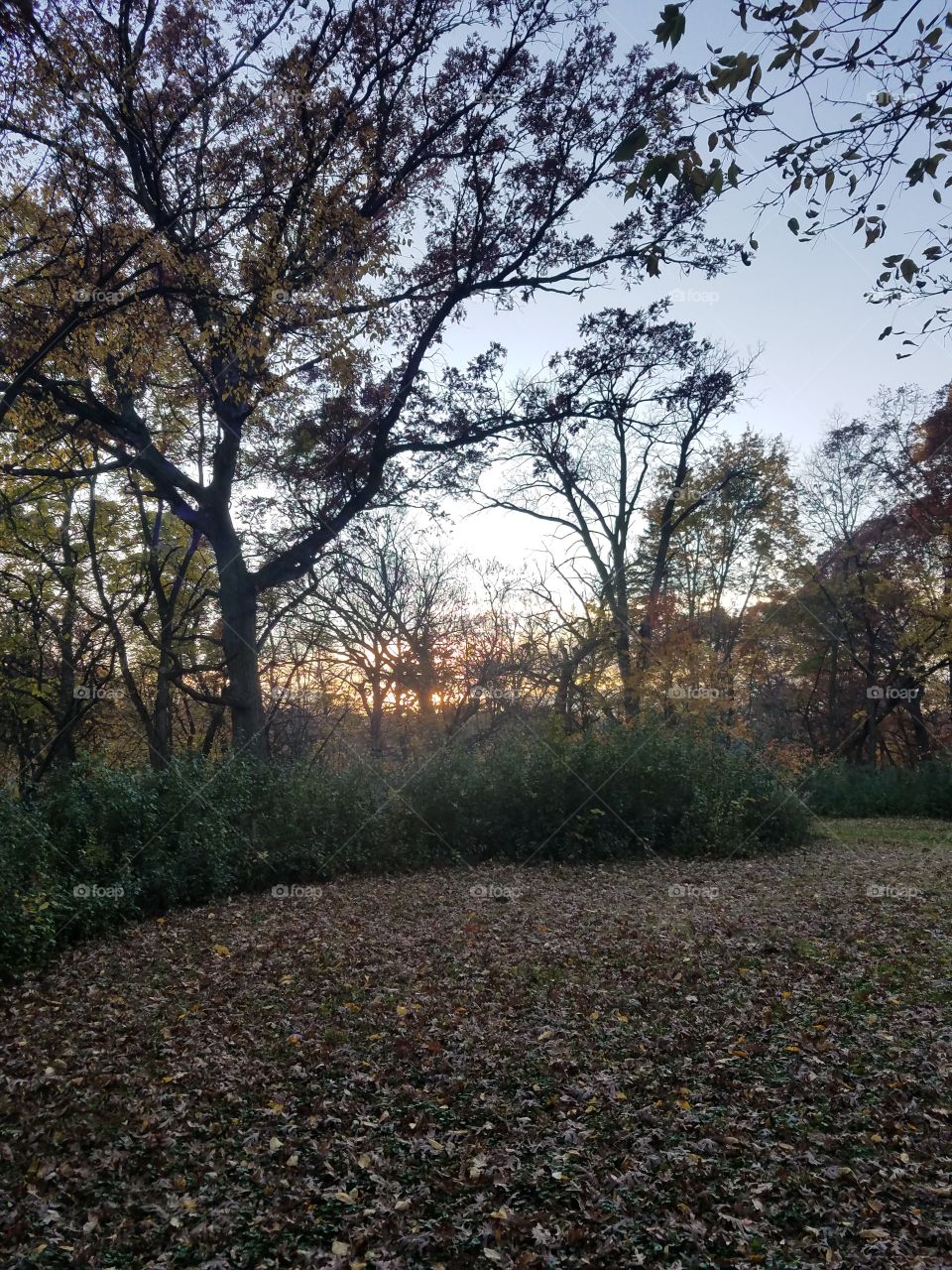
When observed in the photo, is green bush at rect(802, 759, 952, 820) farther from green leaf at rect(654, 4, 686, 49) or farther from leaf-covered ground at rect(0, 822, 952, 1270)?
green leaf at rect(654, 4, 686, 49)

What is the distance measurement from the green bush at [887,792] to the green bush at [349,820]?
6.83 metres

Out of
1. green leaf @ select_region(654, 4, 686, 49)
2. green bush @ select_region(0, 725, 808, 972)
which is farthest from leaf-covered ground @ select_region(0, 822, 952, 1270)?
green leaf @ select_region(654, 4, 686, 49)

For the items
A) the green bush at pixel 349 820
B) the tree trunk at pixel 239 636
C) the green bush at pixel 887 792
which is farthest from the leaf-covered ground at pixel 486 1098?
the green bush at pixel 887 792

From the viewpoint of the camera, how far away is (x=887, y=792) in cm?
2023

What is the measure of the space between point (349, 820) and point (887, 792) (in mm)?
14453

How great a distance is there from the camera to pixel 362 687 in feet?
86.5

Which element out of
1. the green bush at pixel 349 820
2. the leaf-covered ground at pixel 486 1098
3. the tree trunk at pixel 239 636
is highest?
the tree trunk at pixel 239 636

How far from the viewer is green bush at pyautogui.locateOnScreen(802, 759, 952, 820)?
64.1ft

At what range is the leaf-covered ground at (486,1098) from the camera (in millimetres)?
3291

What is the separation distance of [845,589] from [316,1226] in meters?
27.5

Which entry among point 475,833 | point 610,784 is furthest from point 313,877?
point 610,784

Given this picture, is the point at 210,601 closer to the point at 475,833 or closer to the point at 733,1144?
the point at 475,833

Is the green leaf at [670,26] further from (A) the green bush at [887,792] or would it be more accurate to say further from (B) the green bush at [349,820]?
(A) the green bush at [887,792]

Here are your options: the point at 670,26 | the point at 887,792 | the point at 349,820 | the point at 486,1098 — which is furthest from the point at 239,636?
the point at 887,792
